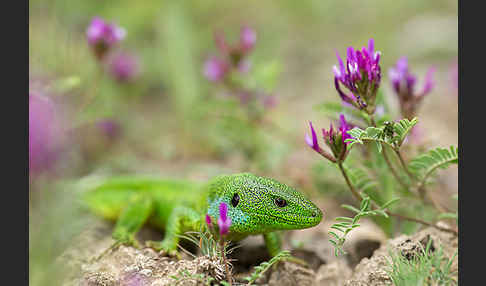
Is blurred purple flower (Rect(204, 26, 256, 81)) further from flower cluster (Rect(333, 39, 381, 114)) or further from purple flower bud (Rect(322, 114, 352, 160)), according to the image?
purple flower bud (Rect(322, 114, 352, 160))

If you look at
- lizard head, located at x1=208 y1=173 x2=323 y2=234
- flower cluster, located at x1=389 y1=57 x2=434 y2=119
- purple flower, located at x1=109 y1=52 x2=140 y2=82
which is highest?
purple flower, located at x1=109 y1=52 x2=140 y2=82

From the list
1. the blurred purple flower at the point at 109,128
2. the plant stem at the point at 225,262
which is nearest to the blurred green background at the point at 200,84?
the blurred purple flower at the point at 109,128

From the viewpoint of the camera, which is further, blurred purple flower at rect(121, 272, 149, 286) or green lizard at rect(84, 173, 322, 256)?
green lizard at rect(84, 173, 322, 256)

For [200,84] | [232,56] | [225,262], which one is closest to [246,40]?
[232,56]

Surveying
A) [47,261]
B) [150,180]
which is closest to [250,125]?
[150,180]

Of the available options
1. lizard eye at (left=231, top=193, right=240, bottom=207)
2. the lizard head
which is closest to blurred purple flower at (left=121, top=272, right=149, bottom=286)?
the lizard head

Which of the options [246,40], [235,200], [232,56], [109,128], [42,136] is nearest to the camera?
[235,200]

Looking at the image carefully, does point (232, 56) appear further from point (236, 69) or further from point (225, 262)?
point (225, 262)

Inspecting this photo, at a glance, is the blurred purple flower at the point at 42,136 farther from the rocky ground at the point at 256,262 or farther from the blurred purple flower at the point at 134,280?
the blurred purple flower at the point at 134,280

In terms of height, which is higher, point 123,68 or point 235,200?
point 123,68
